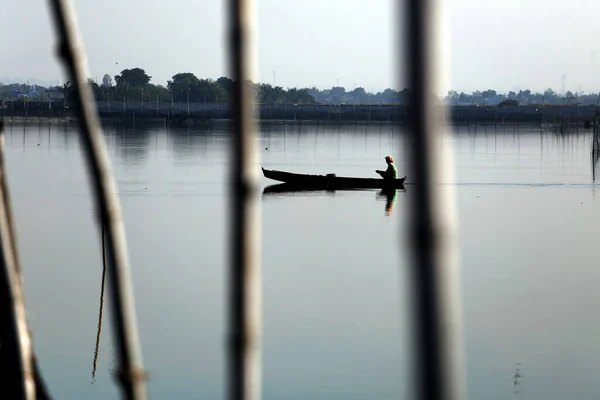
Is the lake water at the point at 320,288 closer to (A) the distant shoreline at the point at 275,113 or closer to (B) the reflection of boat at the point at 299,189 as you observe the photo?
(B) the reflection of boat at the point at 299,189

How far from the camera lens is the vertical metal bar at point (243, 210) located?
5.07 feet

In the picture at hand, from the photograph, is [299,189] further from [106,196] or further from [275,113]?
[275,113]

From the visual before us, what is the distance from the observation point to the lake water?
12281mm

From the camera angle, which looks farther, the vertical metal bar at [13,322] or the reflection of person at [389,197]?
the reflection of person at [389,197]

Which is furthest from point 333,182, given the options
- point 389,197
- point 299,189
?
point 299,189

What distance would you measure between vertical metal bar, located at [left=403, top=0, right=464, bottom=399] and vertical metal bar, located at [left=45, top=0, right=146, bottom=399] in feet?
2.73

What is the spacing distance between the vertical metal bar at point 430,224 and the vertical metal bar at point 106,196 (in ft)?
2.73

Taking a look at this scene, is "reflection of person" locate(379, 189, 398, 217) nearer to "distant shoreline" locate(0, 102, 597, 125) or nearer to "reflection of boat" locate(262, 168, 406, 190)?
"reflection of boat" locate(262, 168, 406, 190)

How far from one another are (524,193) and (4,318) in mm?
32932

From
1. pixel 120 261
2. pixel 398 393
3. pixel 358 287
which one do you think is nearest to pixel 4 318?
pixel 120 261

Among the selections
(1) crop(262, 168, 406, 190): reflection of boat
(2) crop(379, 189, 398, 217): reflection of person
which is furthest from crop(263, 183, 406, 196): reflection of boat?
(1) crop(262, 168, 406, 190): reflection of boat

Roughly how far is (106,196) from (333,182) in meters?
31.0

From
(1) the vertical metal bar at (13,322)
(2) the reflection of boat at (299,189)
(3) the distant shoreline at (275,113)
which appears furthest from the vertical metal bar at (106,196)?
(3) the distant shoreline at (275,113)

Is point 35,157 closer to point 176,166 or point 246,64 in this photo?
point 176,166
